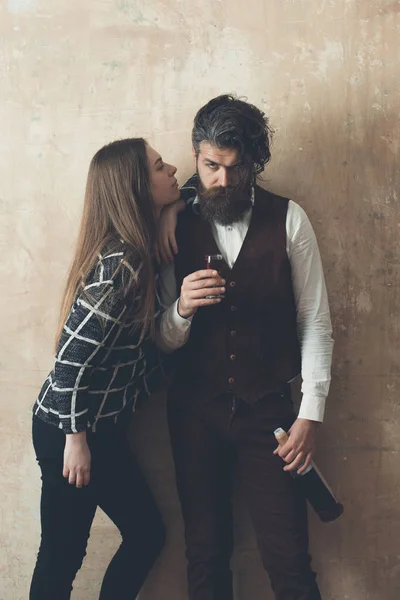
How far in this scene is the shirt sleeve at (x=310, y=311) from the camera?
1.80 metres

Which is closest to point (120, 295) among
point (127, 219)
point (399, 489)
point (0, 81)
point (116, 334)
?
point (116, 334)

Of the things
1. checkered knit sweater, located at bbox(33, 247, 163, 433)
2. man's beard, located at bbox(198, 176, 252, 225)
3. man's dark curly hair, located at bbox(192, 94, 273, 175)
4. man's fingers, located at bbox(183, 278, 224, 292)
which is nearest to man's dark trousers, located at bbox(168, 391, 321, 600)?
checkered knit sweater, located at bbox(33, 247, 163, 433)

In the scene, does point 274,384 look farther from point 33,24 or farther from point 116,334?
point 33,24

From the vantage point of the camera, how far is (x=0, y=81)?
2.03 m

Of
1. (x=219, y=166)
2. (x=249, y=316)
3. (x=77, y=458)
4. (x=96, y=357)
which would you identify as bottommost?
(x=77, y=458)

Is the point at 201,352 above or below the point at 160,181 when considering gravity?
below

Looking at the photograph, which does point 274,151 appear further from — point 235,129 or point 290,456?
point 290,456

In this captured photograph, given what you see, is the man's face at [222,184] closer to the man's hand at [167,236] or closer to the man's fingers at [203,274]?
the man's hand at [167,236]

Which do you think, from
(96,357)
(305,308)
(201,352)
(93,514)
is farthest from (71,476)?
(305,308)

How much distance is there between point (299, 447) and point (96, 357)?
0.65 m

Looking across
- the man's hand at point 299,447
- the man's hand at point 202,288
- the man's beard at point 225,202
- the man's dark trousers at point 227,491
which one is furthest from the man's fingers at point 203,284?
the man's hand at point 299,447

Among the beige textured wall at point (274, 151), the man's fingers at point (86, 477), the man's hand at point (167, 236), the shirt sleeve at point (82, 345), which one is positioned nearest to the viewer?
the shirt sleeve at point (82, 345)

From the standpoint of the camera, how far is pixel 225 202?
1771 millimetres

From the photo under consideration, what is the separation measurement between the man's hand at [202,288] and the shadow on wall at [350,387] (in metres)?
0.56
